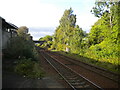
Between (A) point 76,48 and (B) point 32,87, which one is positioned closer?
(B) point 32,87

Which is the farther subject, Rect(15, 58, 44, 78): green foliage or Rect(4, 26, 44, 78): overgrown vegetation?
Rect(4, 26, 44, 78): overgrown vegetation

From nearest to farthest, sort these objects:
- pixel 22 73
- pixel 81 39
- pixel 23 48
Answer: pixel 22 73
pixel 23 48
pixel 81 39

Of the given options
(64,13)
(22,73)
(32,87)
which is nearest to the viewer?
(32,87)

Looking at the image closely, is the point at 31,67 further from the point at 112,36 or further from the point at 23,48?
the point at 112,36

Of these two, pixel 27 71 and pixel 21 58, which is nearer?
pixel 27 71

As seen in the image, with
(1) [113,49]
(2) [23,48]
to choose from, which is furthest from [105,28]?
(2) [23,48]

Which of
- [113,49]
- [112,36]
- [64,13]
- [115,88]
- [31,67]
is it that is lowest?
[115,88]

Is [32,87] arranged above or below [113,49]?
below

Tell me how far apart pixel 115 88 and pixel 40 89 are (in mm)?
4271

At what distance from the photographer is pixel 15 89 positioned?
27.0 ft

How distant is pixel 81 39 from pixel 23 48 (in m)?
19.0

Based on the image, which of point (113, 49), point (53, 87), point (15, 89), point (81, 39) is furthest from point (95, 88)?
point (81, 39)

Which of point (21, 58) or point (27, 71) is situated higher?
point (21, 58)

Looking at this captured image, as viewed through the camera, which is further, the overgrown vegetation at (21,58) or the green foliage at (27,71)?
the overgrown vegetation at (21,58)
